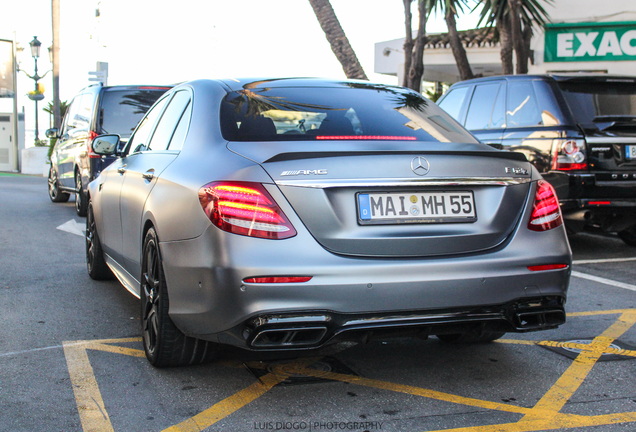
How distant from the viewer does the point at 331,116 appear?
3934 millimetres

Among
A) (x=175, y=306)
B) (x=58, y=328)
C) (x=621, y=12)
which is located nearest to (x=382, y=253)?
(x=175, y=306)

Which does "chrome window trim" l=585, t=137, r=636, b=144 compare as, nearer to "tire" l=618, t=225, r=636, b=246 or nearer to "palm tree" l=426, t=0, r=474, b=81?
"tire" l=618, t=225, r=636, b=246

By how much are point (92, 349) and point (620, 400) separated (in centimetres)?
281

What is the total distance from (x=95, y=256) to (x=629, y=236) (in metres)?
5.98

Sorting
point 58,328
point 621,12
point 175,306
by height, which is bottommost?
point 58,328

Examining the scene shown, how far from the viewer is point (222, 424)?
124 inches

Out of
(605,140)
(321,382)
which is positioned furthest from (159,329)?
(605,140)

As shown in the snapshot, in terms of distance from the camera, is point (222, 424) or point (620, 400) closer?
point (222, 424)

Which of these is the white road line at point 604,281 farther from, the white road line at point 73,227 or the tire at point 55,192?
the tire at point 55,192

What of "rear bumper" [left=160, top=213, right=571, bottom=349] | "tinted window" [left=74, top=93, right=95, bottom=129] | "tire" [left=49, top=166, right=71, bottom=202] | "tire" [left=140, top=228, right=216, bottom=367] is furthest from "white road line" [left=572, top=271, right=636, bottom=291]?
"tire" [left=49, top=166, right=71, bottom=202]

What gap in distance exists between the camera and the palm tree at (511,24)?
595 inches

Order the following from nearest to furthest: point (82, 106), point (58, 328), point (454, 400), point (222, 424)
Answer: point (222, 424)
point (454, 400)
point (58, 328)
point (82, 106)

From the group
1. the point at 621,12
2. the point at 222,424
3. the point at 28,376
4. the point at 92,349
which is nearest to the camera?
the point at 222,424

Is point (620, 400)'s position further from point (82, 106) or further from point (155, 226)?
point (82, 106)
